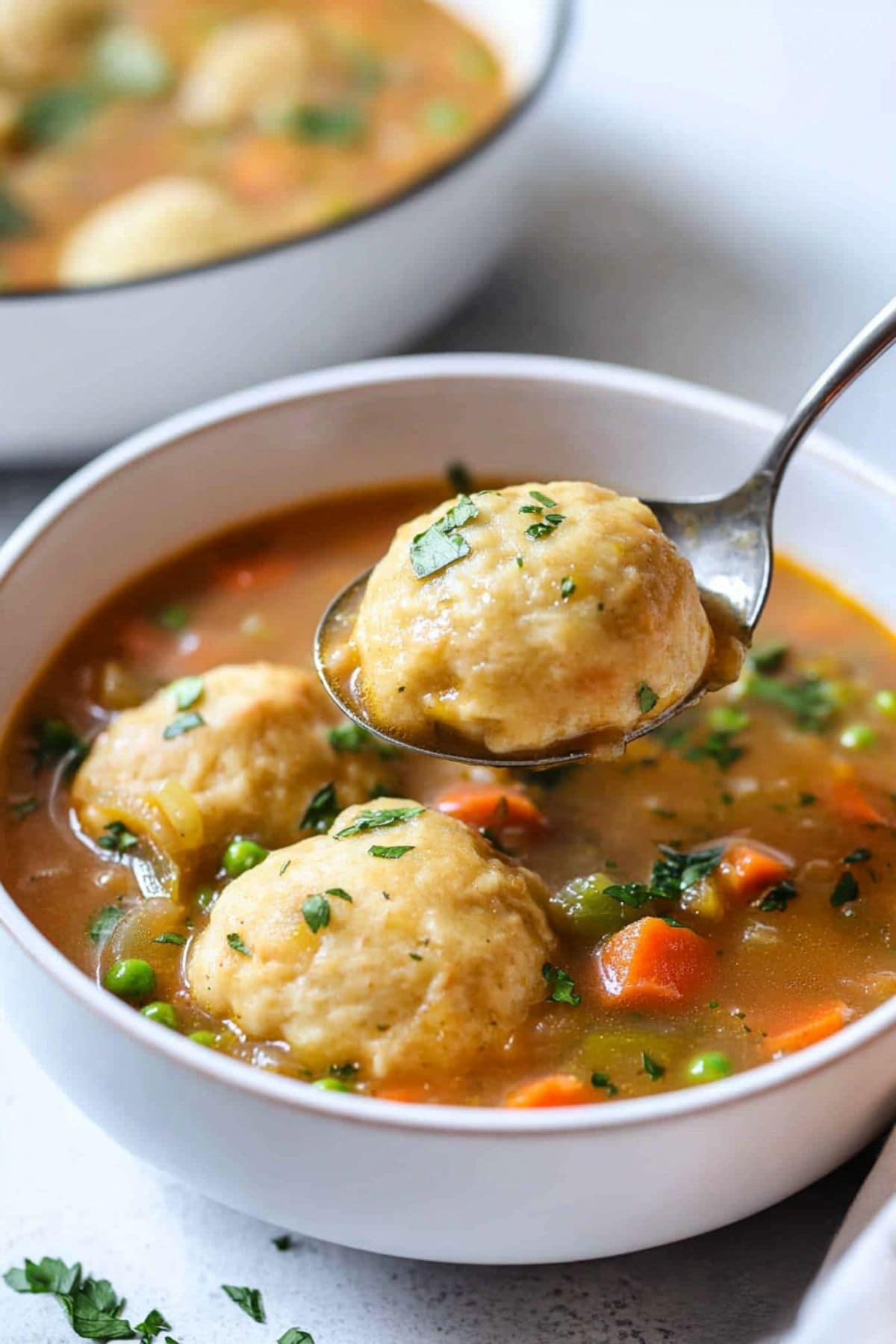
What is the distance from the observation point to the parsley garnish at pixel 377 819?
314cm

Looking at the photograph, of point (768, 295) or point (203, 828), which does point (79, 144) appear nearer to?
point (768, 295)

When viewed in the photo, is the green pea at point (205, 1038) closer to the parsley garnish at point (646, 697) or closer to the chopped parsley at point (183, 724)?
the chopped parsley at point (183, 724)

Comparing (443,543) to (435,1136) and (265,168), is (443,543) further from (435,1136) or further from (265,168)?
(265,168)

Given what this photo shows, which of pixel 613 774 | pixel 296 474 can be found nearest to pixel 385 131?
pixel 296 474

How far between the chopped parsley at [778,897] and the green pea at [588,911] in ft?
0.98

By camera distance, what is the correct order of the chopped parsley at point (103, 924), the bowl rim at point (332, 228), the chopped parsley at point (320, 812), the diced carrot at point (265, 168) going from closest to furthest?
the chopped parsley at point (103, 924), the chopped parsley at point (320, 812), the bowl rim at point (332, 228), the diced carrot at point (265, 168)

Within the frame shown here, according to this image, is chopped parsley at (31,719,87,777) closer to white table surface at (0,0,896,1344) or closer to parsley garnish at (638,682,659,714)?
white table surface at (0,0,896,1344)

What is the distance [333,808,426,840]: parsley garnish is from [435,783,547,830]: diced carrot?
31cm

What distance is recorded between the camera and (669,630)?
2.98m

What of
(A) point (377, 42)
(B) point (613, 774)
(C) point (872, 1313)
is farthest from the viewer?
(A) point (377, 42)

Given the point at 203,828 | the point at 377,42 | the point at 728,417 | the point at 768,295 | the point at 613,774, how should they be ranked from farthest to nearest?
1. the point at 377,42
2. the point at 768,295
3. the point at 728,417
4. the point at 613,774
5. the point at 203,828

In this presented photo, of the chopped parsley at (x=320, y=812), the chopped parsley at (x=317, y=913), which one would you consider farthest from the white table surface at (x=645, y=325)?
the chopped parsley at (x=320, y=812)

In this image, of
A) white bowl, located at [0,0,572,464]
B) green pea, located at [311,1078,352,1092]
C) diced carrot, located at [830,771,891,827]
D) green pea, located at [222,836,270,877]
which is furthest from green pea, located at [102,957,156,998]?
white bowl, located at [0,0,572,464]

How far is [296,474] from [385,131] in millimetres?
2338
